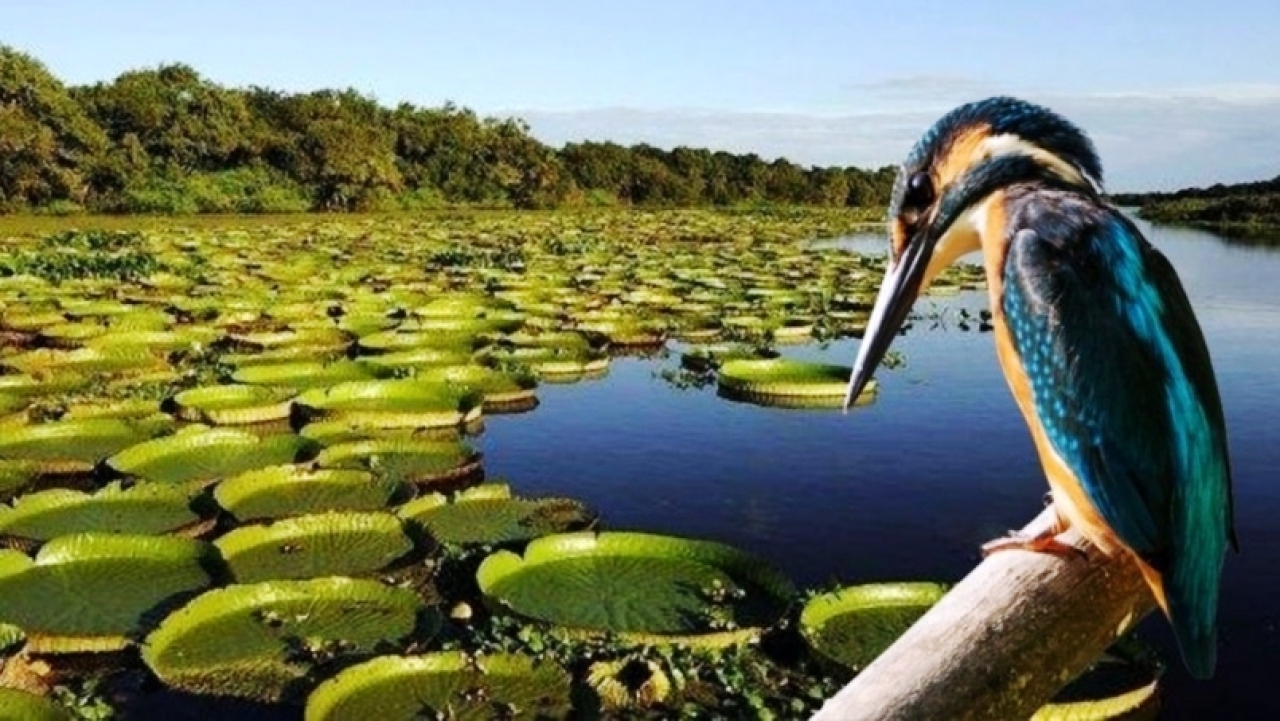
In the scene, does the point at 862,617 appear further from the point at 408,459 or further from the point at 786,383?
the point at 786,383

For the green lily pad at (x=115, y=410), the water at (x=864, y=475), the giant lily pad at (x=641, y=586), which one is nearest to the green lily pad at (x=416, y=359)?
the water at (x=864, y=475)

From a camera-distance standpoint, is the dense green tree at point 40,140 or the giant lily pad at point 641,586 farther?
the dense green tree at point 40,140

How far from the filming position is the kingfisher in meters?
1.37

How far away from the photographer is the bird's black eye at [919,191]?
1431 millimetres

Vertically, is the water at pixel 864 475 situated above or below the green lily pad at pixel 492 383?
below

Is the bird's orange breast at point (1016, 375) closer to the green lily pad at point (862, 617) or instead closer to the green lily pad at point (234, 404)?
the green lily pad at point (862, 617)

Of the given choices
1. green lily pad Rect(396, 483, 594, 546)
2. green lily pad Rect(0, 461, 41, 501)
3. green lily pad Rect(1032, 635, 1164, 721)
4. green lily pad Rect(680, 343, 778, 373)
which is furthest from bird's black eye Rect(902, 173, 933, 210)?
green lily pad Rect(680, 343, 778, 373)

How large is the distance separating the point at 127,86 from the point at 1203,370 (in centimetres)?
3965

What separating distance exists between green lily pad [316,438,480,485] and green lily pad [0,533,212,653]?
1.50 m

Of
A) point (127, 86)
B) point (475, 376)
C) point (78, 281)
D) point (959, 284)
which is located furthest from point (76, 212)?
point (475, 376)

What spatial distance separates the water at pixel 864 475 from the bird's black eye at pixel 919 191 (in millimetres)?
4123

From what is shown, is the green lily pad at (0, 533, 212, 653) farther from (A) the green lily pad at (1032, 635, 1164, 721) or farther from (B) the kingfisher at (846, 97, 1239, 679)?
(B) the kingfisher at (846, 97, 1239, 679)

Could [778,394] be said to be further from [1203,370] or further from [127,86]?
[127,86]

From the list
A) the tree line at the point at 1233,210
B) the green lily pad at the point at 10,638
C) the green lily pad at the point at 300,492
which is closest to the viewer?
the green lily pad at the point at 10,638
